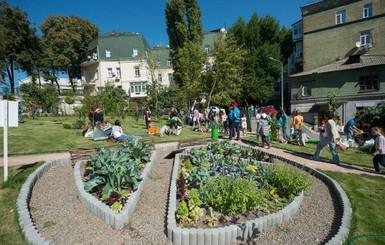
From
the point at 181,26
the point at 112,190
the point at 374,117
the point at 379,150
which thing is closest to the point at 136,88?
the point at 181,26

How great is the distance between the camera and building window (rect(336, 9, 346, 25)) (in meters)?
27.2

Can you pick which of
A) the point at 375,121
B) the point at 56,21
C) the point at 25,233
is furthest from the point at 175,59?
the point at 25,233

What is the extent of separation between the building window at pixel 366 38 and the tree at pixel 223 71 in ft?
46.7

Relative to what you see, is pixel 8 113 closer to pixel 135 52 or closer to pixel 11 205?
pixel 11 205

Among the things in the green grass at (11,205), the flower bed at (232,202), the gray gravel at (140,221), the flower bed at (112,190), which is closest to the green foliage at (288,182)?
the flower bed at (232,202)

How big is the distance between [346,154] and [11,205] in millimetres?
11667

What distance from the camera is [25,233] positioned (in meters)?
3.72

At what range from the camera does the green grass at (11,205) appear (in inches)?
147

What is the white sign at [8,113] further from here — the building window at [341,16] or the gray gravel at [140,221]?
the building window at [341,16]

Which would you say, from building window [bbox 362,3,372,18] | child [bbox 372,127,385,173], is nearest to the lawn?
child [bbox 372,127,385,173]

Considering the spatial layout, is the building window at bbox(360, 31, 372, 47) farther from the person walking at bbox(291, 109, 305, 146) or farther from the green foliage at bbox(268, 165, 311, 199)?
the green foliage at bbox(268, 165, 311, 199)

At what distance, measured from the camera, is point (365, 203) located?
16.3 ft

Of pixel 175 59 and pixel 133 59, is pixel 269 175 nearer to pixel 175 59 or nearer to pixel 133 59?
pixel 175 59

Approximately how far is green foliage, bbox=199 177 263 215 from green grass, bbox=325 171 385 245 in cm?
163
